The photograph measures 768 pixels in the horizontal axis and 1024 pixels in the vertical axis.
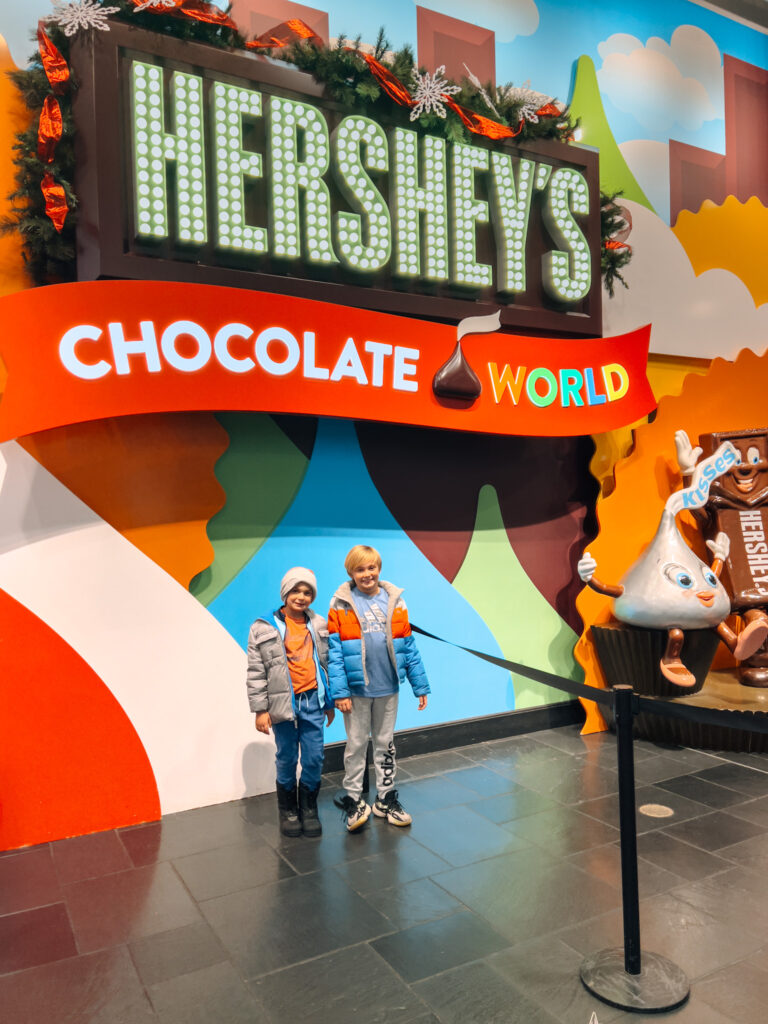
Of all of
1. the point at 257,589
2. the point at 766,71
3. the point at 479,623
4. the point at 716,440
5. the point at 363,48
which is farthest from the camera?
the point at 766,71

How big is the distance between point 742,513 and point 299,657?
322 centimetres

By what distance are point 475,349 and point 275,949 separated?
2911 millimetres

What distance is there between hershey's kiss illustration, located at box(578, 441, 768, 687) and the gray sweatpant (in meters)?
1.44

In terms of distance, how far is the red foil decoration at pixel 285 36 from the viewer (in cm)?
374

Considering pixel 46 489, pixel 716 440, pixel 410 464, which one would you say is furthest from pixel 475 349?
pixel 46 489

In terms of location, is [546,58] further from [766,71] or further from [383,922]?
[383,922]

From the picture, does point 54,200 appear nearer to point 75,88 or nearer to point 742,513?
point 75,88

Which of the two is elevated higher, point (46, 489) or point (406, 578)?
point (46, 489)

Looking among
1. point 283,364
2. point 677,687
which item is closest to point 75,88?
point 283,364

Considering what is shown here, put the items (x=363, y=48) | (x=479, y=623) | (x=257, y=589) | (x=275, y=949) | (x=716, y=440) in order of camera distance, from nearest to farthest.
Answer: (x=275, y=949) → (x=257, y=589) → (x=363, y=48) → (x=479, y=623) → (x=716, y=440)

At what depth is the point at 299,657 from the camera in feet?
11.2

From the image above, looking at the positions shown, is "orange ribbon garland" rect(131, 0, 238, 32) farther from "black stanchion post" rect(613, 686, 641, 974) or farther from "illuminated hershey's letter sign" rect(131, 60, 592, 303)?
"black stanchion post" rect(613, 686, 641, 974)

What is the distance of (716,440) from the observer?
5000 millimetres

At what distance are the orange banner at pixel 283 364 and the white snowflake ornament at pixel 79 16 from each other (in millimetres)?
1070
